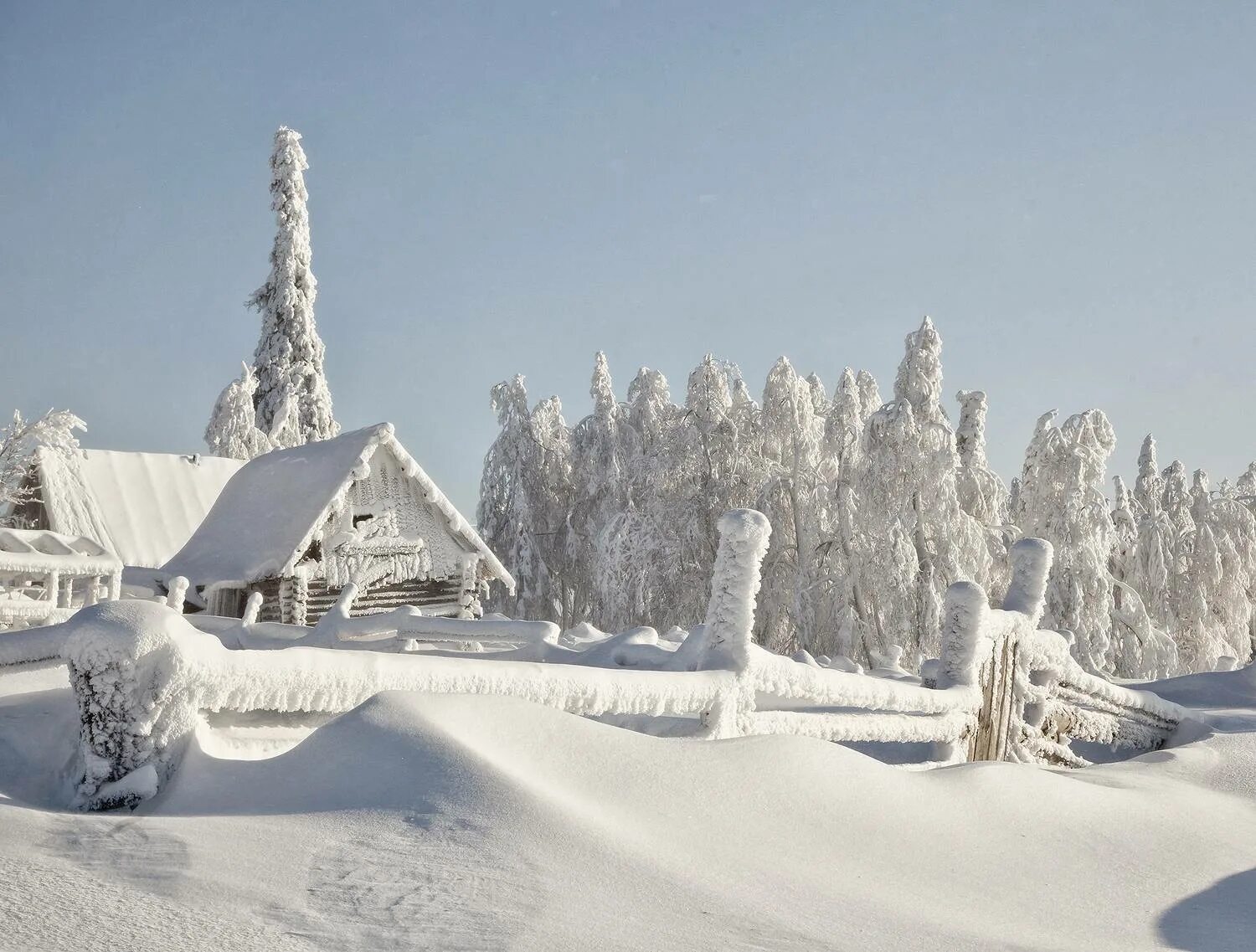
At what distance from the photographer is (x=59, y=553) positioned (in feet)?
40.7

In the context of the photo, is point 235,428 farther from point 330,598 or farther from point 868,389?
point 868,389

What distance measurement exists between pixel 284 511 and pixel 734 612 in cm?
1329

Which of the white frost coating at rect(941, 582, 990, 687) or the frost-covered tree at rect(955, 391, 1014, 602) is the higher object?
the frost-covered tree at rect(955, 391, 1014, 602)

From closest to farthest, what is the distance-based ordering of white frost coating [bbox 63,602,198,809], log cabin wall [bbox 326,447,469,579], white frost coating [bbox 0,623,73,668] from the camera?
1. white frost coating [bbox 63,602,198,809]
2. white frost coating [bbox 0,623,73,668]
3. log cabin wall [bbox 326,447,469,579]

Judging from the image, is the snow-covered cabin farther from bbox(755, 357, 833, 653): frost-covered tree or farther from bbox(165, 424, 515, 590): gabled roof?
bbox(755, 357, 833, 653): frost-covered tree

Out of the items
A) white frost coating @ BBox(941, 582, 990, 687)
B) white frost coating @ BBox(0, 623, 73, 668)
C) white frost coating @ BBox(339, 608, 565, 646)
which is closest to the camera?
white frost coating @ BBox(0, 623, 73, 668)

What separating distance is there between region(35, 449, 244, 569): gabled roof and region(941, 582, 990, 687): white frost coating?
17490 mm

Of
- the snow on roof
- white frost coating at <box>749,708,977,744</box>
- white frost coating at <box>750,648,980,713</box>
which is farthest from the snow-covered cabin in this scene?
white frost coating at <box>750,648,980,713</box>

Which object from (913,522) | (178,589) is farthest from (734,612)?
(913,522)

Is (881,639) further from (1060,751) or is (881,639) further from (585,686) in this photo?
(585,686)

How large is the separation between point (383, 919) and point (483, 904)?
242 mm

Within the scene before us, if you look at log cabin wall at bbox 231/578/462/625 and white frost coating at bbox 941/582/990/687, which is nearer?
white frost coating at bbox 941/582/990/687

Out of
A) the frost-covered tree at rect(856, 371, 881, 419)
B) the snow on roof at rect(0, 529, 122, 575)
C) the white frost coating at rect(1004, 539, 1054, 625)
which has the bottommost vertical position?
the snow on roof at rect(0, 529, 122, 575)

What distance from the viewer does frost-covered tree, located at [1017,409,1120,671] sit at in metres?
23.7
